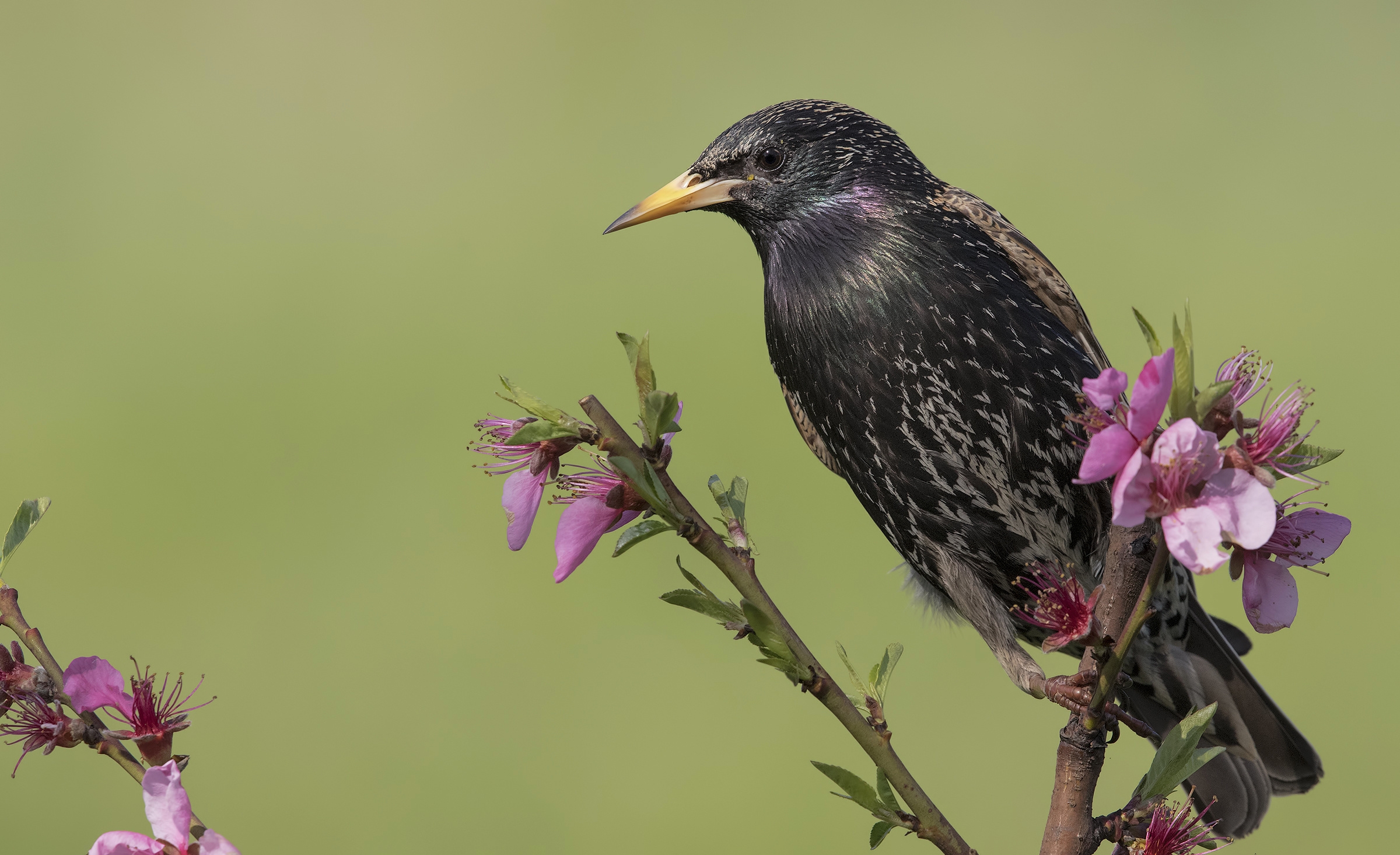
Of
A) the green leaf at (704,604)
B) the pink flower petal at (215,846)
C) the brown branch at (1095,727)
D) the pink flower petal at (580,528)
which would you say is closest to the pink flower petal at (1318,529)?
the brown branch at (1095,727)

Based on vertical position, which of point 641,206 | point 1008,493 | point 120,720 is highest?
point 641,206

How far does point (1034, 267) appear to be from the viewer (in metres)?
1.95

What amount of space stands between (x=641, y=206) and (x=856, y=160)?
1.45 feet

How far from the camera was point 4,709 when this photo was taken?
2.89 feet

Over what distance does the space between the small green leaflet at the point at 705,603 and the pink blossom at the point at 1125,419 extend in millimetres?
320

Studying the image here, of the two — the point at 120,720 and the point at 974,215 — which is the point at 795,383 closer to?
the point at 974,215

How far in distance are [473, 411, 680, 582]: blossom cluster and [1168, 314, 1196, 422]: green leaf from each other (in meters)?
0.40

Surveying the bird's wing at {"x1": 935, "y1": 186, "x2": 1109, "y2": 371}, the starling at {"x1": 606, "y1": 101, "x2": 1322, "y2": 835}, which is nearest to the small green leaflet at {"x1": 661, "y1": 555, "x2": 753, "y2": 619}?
the starling at {"x1": 606, "y1": 101, "x2": 1322, "y2": 835}

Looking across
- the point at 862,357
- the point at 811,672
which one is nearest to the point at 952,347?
the point at 862,357

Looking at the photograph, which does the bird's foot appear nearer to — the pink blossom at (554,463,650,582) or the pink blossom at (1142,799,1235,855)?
the pink blossom at (1142,799,1235,855)

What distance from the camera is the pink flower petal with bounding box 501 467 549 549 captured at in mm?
997

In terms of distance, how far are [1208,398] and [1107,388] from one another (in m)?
0.08

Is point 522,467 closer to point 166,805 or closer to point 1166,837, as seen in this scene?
point 166,805

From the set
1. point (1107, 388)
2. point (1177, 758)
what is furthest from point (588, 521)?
point (1177, 758)
